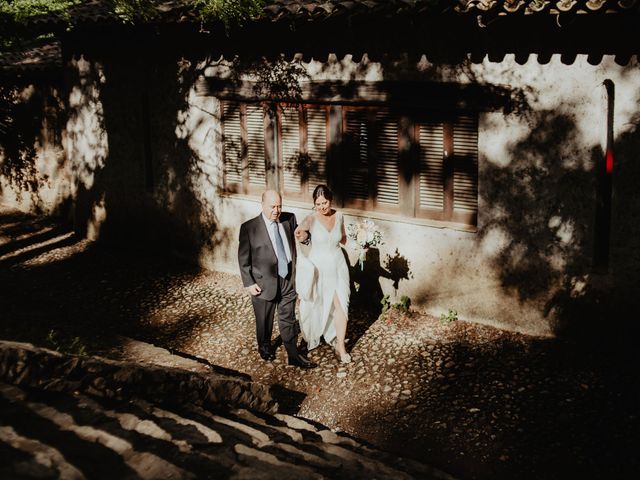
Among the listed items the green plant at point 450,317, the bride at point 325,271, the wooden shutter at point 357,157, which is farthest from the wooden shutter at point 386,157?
the bride at point 325,271

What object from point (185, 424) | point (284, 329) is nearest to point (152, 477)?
point (185, 424)

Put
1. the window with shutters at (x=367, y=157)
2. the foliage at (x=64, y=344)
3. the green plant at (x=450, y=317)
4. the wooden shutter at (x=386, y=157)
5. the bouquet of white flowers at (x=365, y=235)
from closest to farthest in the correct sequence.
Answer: the foliage at (x=64, y=344) < the bouquet of white flowers at (x=365, y=235) < the window with shutters at (x=367, y=157) < the green plant at (x=450, y=317) < the wooden shutter at (x=386, y=157)

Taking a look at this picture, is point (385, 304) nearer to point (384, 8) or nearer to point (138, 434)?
point (384, 8)

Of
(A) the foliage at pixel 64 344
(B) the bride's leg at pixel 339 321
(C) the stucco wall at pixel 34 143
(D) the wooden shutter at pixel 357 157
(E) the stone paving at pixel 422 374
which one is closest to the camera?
(E) the stone paving at pixel 422 374

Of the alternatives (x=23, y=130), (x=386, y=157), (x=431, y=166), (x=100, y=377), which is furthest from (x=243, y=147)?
(x=100, y=377)

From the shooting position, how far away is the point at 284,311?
8.08 m

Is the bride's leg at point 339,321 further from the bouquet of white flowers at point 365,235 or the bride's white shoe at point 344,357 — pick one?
the bouquet of white flowers at point 365,235

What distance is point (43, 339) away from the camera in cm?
807

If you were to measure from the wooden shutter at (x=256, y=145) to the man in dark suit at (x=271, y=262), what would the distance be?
320 centimetres

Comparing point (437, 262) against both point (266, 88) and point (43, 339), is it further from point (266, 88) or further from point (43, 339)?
point (43, 339)

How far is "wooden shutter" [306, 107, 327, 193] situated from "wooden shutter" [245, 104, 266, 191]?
0.89 metres

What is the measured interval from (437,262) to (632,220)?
2418 millimetres

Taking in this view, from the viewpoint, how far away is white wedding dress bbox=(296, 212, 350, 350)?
8164 millimetres

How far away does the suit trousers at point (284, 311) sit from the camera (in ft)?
26.5
